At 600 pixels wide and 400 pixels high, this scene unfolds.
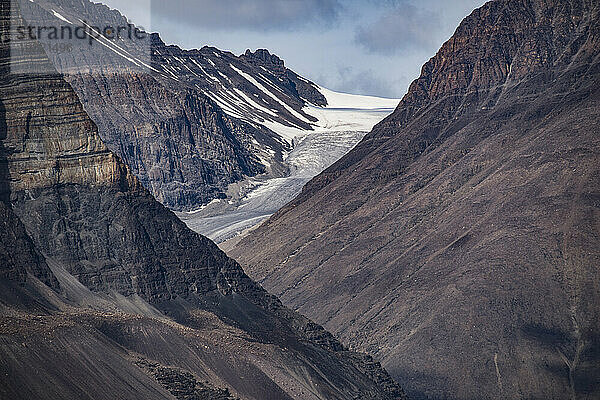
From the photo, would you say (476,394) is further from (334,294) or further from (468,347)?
(334,294)

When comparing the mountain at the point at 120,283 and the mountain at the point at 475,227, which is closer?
the mountain at the point at 120,283

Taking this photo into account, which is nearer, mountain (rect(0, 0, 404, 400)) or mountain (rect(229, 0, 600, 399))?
mountain (rect(0, 0, 404, 400))

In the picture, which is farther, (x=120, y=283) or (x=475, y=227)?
(x=475, y=227)

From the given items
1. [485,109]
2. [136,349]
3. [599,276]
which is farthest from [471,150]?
[136,349]
